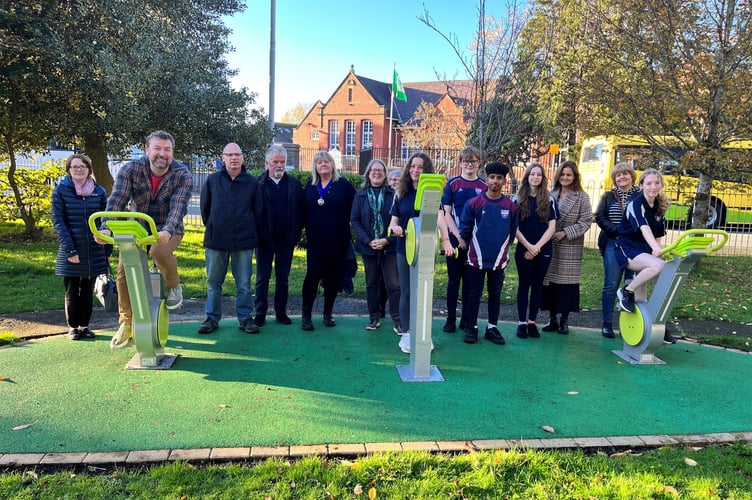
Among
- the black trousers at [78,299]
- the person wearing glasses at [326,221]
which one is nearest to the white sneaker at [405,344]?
the person wearing glasses at [326,221]

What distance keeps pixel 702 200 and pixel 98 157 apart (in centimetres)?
1241

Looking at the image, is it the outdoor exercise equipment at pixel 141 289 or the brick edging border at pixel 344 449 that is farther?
the outdoor exercise equipment at pixel 141 289

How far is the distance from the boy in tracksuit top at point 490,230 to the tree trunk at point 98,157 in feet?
27.4

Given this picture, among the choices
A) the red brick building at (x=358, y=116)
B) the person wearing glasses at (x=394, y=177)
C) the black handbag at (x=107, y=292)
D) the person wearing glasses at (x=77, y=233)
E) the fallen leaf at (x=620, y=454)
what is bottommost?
the fallen leaf at (x=620, y=454)

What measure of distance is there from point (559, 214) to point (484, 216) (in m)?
1.03

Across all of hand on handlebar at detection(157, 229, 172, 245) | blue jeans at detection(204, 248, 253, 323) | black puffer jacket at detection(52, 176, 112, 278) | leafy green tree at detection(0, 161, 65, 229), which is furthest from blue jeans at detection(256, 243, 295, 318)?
leafy green tree at detection(0, 161, 65, 229)

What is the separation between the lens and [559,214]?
5203mm

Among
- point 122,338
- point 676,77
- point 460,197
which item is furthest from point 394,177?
point 676,77

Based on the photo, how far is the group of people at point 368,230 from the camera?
459cm

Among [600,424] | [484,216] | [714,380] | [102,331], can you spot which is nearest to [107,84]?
[102,331]

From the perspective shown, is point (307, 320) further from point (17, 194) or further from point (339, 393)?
point (17, 194)

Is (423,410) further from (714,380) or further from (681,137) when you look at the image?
(681,137)

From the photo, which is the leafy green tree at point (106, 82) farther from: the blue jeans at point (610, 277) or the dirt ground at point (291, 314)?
the blue jeans at point (610, 277)

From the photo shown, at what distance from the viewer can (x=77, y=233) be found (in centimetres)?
460
